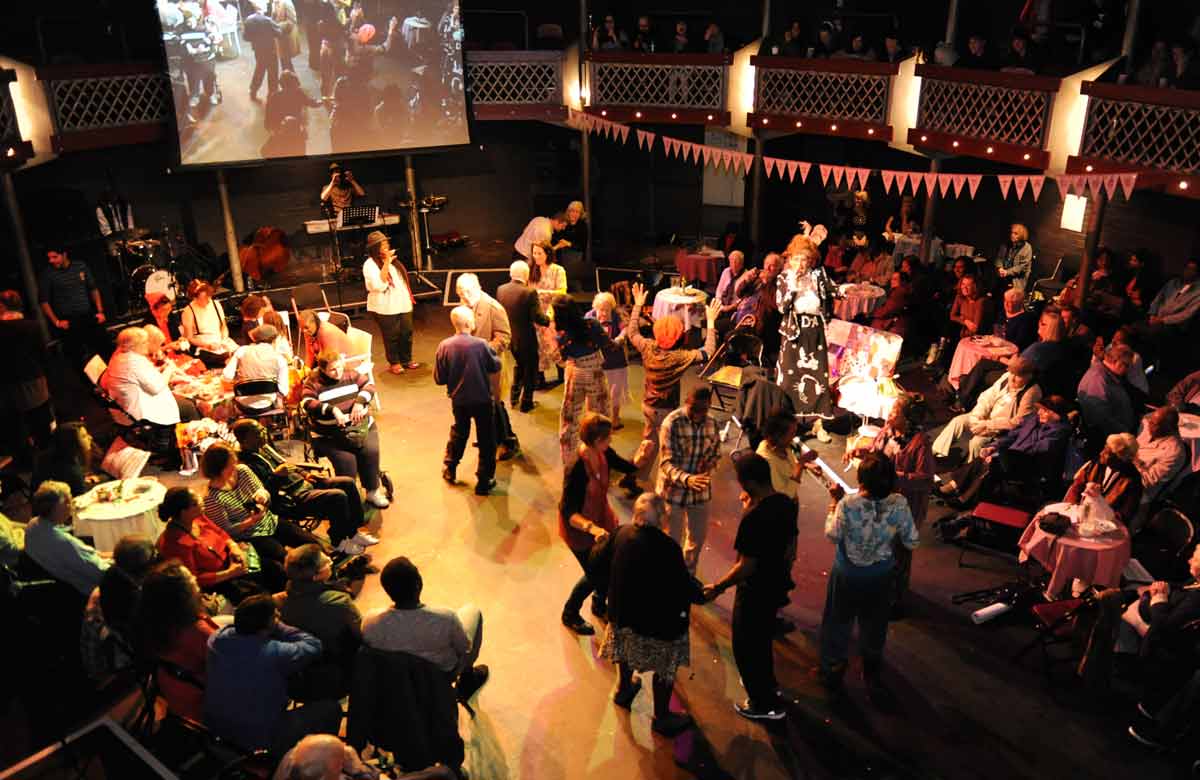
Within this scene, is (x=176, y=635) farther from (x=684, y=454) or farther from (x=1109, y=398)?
(x=1109, y=398)

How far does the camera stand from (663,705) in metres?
5.10

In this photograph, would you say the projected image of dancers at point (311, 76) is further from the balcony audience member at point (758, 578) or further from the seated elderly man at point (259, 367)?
the balcony audience member at point (758, 578)

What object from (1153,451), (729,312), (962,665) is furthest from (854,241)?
(962,665)

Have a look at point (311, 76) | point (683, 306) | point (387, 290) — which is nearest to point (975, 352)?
point (683, 306)

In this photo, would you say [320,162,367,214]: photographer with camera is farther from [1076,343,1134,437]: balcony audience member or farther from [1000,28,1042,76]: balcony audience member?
[1076,343,1134,437]: balcony audience member

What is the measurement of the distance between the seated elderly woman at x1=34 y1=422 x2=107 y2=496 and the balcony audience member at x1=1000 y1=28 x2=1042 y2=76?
936 centimetres

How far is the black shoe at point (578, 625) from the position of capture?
600 centimetres

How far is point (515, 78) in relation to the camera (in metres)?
13.2

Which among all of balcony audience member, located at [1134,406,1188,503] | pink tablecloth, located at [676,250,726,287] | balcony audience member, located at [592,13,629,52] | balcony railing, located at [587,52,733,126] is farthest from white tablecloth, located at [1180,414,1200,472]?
balcony audience member, located at [592,13,629,52]

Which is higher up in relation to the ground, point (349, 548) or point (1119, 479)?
point (1119, 479)

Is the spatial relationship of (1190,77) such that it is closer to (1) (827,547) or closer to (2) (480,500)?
(1) (827,547)

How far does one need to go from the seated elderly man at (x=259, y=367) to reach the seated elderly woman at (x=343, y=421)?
1.21 feet

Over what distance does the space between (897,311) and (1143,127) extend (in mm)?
2855

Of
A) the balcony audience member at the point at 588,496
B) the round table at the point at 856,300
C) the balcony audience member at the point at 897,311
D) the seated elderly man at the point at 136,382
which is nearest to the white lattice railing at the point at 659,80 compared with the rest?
the round table at the point at 856,300
